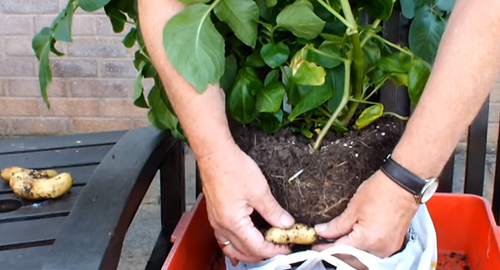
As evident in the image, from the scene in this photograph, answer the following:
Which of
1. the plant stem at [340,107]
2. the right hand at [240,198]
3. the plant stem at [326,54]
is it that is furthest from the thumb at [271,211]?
the plant stem at [326,54]

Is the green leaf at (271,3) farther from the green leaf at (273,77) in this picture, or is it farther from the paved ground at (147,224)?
the paved ground at (147,224)

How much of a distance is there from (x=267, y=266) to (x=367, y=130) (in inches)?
10.1

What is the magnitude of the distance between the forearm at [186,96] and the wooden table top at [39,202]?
0.40 meters

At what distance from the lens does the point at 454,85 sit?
88cm

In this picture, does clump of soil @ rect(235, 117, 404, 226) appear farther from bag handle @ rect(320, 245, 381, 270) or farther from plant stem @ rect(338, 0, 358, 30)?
plant stem @ rect(338, 0, 358, 30)

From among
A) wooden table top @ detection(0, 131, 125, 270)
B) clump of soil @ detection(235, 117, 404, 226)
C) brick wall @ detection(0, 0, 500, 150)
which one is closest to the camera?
clump of soil @ detection(235, 117, 404, 226)

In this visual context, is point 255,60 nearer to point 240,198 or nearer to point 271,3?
point 271,3

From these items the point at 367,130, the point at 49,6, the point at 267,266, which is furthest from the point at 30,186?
the point at 49,6

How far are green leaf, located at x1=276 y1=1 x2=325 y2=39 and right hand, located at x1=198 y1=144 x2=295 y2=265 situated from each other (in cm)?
19

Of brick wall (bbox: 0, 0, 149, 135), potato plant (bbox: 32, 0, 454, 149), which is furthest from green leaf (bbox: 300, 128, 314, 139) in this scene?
brick wall (bbox: 0, 0, 149, 135)

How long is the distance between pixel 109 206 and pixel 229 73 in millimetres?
282

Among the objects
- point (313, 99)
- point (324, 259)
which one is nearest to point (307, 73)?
point (313, 99)

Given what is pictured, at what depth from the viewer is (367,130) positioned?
3.34 ft

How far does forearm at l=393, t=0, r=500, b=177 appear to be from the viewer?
870 millimetres
